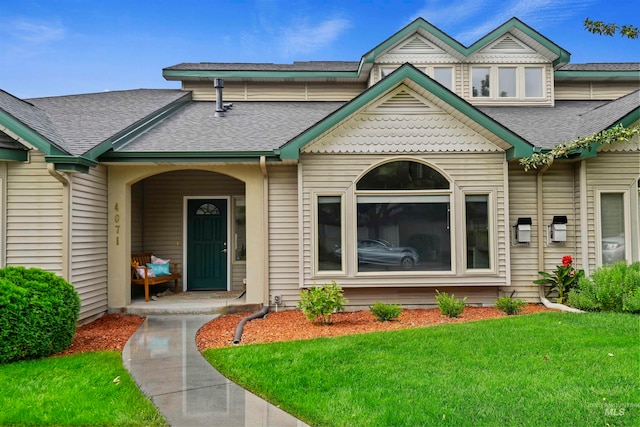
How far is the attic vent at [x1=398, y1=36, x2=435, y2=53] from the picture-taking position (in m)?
11.8

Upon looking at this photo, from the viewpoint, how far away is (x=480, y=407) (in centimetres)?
388

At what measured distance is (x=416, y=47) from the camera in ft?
38.9

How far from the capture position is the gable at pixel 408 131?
8516 mm

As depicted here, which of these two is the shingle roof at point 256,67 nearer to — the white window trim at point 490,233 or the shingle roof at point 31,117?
the shingle roof at point 31,117

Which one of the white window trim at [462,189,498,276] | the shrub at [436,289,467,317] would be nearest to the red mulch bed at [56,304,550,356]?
the shrub at [436,289,467,317]

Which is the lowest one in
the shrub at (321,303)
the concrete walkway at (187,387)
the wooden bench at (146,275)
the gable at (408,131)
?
the concrete walkway at (187,387)

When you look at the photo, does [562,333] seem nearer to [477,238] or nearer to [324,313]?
[477,238]

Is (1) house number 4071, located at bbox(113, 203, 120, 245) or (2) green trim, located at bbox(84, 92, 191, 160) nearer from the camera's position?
(2) green trim, located at bbox(84, 92, 191, 160)

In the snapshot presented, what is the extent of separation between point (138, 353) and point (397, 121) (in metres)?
5.87

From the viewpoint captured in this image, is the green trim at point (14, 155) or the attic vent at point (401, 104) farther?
the attic vent at point (401, 104)

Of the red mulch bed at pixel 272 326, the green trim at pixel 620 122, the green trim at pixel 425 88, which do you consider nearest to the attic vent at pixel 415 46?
the green trim at pixel 425 88

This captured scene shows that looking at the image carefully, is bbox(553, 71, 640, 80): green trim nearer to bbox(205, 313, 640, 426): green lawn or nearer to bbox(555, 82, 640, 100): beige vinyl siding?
bbox(555, 82, 640, 100): beige vinyl siding

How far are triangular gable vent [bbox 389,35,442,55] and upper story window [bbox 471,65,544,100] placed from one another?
4.05 ft

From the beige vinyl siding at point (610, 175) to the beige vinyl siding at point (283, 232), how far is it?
571 centimetres
